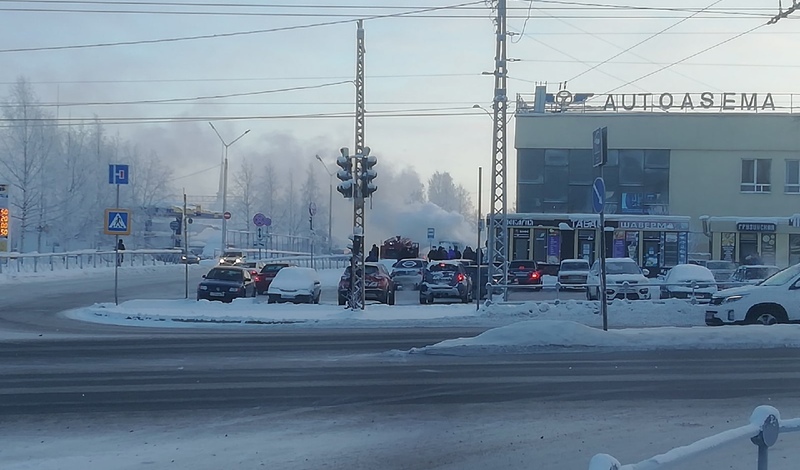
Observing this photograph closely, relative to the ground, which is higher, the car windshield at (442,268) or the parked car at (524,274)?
the car windshield at (442,268)

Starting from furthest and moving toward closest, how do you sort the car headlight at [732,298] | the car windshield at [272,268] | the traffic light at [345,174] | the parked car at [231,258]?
the parked car at [231,258] < the car windshield at [272,268] < the traffic light at [345,174] < the car headlight at [732,298]

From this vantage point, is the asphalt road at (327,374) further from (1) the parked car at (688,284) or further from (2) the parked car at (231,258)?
(2) the parked car at (231,258)

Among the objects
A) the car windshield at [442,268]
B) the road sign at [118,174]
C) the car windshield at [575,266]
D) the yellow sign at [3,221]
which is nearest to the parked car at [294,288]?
the car windshield at [442,268]

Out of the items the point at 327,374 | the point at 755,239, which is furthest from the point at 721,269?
the point at 327,374

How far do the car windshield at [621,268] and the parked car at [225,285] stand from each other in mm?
13824

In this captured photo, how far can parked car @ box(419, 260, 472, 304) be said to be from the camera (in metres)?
33.3

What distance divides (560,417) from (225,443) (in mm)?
3669

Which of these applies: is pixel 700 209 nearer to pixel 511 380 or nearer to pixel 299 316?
pixel 299 316

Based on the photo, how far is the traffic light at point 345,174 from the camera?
25.0 metres

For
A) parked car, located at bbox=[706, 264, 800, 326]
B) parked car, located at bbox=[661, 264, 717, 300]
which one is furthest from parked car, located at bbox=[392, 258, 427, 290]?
parked car, located at bbox=[706, 264, 800, 326]

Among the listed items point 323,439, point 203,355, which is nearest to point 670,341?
point 203,355

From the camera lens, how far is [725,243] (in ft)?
176

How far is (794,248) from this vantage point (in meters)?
52.5

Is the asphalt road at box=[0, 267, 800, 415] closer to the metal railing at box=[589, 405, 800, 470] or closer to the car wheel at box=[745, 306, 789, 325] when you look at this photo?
the car wheel at box=[745, 306, 789, 325]
